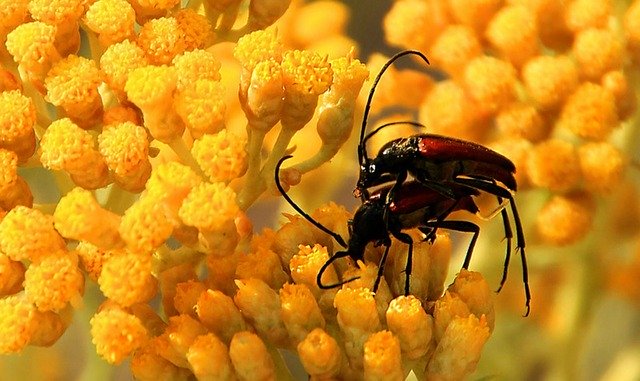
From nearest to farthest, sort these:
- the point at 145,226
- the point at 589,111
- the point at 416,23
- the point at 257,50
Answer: the point at 145,226
the point at 257,50
the point at 589,111
the point at 416,23

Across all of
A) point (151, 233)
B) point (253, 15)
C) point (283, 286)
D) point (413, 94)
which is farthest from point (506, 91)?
point (151, 233)

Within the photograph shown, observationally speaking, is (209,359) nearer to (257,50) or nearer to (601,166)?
(257,50)

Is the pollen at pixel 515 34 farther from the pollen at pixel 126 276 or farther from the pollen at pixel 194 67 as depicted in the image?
the pollen at pixel 126 276

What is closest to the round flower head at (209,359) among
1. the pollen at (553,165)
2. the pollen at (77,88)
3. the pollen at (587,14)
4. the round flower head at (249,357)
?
the round flower head at (249,357)

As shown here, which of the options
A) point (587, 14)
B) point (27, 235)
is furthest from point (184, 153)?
point (587, 14)

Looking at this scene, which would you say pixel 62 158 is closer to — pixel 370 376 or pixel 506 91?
pixel 370 376

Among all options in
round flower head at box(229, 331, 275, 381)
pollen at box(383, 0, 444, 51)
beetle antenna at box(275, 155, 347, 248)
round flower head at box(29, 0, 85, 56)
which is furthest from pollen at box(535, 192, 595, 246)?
round flower head at box(29, 0, 85, 56)
